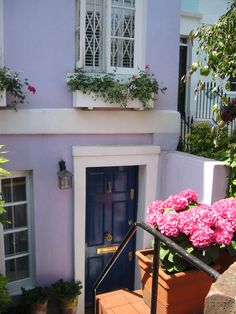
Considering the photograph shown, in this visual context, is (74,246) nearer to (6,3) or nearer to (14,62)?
(14,62)

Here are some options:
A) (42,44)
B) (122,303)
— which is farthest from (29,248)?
(42,44)

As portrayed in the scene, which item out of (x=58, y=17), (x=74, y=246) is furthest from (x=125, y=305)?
(x=58, y=17)

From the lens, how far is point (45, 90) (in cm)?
522

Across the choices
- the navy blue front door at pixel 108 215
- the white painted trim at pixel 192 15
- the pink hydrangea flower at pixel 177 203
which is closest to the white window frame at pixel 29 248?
the navy blue front door at pixel 108 215

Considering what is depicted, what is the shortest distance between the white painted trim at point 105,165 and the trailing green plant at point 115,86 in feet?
2.63

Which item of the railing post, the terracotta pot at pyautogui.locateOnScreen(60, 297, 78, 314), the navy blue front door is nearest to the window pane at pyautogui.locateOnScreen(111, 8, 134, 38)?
the navy blue front door

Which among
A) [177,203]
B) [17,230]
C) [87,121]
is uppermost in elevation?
[87,121]

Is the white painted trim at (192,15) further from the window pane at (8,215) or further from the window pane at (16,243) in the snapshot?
the window pane at (16,243)

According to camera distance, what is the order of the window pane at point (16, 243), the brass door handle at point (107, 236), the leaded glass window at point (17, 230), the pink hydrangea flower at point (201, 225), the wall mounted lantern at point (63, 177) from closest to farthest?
the pink hydrangea flower at point (201, 225) < the wall mounted lantern at point (63, 177) < the leaded glass window at point (17, 230) < the window pane at point (16, 243) < the brass door handle at point (107, 236)

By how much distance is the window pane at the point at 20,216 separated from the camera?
18.3ft

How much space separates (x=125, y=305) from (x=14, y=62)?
3665 mm

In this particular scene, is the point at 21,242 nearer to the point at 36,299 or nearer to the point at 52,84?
the point at 36,299

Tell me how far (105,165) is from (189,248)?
305 centimetres

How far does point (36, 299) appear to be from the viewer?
17.6ft
